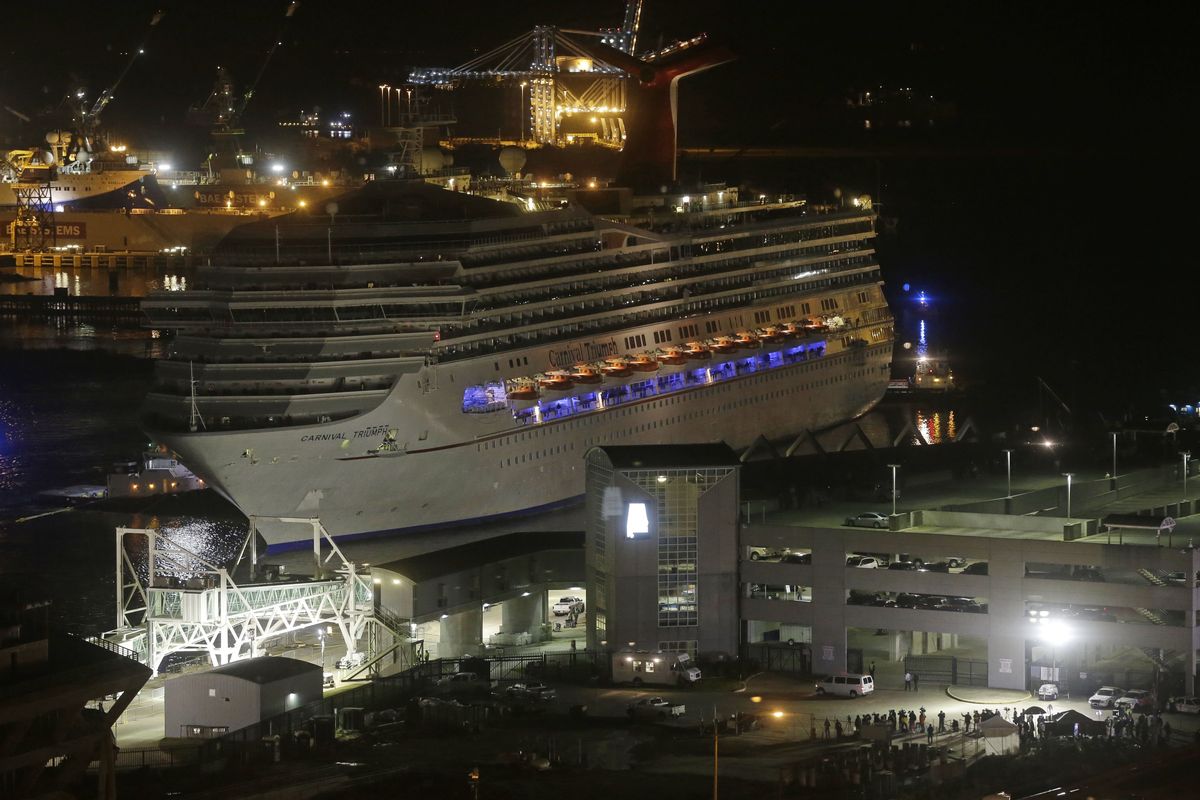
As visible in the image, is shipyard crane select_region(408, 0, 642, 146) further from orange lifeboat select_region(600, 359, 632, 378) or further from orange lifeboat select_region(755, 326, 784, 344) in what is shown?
orange lifeboat select_region(600, 359, 632, 378)

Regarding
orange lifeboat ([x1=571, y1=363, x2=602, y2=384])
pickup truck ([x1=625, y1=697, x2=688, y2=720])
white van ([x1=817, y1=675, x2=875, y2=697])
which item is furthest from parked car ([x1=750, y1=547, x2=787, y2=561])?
orange lifeboat ([x1=571, y1=363, x2=602, y2=384])

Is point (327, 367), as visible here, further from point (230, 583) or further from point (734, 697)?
point (734, 697)

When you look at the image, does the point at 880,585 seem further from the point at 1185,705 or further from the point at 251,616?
the point at 251,616

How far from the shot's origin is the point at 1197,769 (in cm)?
1955

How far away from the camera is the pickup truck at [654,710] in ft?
71.7

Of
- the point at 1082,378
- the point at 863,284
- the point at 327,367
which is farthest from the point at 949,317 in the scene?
the point at 327,367

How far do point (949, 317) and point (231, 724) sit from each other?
64896 millimetres

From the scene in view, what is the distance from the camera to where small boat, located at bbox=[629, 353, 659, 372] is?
40781 millimetres

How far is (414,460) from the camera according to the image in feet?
115

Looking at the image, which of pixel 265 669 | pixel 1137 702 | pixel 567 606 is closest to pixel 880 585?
pixel 1137 702

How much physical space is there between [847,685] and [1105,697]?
9.77ft

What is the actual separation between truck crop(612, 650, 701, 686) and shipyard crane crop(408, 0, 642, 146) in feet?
125

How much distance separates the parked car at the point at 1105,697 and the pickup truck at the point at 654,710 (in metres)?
4.71

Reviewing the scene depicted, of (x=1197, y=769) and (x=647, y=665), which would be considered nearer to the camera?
(x=1197, y=769)
